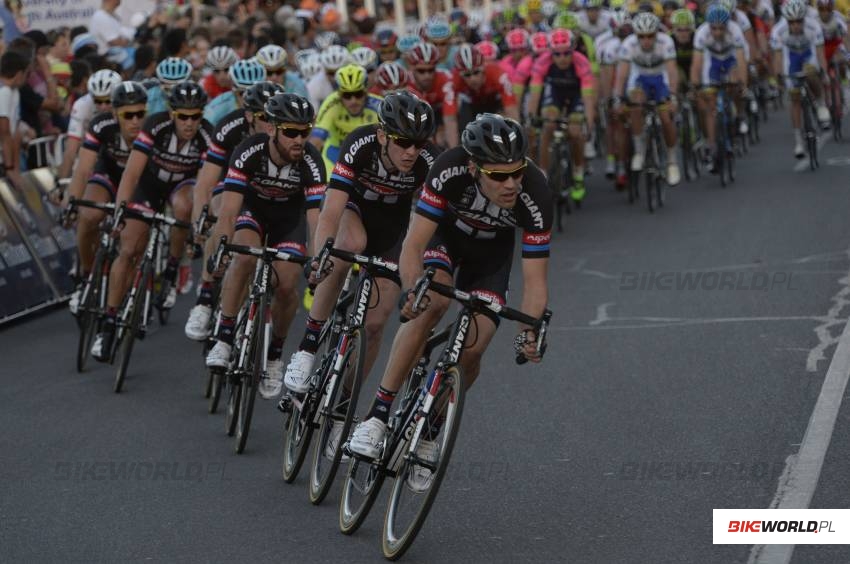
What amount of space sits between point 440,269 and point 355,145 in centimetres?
138

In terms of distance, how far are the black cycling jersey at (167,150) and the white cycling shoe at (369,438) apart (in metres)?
5.01

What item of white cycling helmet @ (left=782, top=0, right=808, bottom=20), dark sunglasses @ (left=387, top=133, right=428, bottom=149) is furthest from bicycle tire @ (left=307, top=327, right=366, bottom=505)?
white cycling helmet @ (left=782, top=0, right=808, bottom=20)

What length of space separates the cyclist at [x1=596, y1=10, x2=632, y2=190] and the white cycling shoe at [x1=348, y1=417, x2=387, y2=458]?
12189 mm

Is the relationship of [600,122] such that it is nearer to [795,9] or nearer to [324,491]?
[795,9]

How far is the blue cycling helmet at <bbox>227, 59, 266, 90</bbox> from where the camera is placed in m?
12.6

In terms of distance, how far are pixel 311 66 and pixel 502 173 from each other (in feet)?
36.1

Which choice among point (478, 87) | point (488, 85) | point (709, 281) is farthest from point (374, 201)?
Answer: point (488, 85)

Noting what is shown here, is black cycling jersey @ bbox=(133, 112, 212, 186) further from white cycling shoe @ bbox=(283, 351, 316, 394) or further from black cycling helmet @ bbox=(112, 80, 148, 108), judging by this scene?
white cycling shoe @ bbox=(283, 351, 316, 394)

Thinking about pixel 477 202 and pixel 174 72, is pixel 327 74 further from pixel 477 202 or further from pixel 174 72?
pixel 477 202

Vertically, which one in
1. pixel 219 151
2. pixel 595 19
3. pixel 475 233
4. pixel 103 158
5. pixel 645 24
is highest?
pixel 475 233

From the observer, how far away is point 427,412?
6801 mm

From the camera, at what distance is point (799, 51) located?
67.8 ft

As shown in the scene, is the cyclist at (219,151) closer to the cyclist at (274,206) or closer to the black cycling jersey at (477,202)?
the cyclist at (274,206)

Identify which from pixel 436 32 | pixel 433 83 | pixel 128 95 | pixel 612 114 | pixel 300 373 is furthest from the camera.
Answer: pixel 612 114
